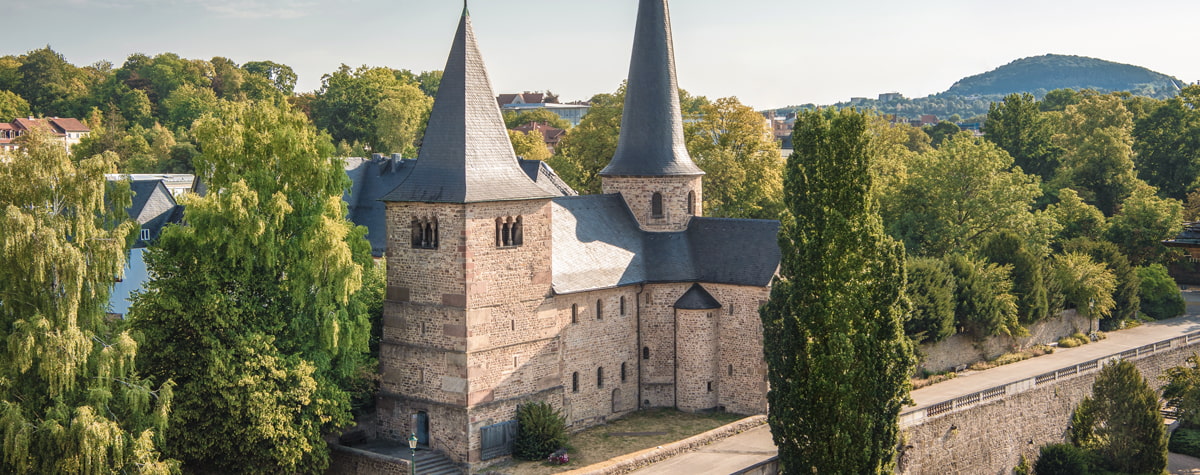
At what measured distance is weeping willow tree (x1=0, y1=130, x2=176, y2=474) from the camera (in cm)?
2762

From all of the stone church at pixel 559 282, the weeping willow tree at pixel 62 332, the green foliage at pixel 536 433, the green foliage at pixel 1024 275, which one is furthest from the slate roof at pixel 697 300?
the weeping willow tree at pixel 62 332

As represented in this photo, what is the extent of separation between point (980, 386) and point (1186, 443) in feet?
28.3

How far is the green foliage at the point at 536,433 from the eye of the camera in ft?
120

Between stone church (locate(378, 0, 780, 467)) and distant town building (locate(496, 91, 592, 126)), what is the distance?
431 ft

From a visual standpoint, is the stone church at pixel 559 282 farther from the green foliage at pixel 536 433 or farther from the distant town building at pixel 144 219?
the distant town building at pixel 144 219

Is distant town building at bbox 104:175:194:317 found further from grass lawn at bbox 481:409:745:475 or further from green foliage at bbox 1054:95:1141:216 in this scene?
green foliage at bbox 1054:95:1141:216

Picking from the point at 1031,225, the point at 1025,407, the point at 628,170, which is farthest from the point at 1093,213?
the point at 628,170

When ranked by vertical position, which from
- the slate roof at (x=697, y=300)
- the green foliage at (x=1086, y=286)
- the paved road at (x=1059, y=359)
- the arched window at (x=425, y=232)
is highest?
the arched window at (x=425, y=232)

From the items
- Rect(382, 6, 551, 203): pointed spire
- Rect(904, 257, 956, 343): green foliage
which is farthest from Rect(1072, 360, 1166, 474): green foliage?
Rect(382, 6, 551, 203): pointed spire

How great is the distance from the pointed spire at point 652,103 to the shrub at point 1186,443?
2237 centimetres

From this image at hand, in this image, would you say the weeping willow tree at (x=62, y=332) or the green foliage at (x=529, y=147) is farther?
the green foliage at (x=529, y=147)

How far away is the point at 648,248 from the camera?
141ft

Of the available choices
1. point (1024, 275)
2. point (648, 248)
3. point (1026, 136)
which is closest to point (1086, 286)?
point (1024, 275)

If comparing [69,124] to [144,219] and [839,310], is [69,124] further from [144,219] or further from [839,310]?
[839,310]
